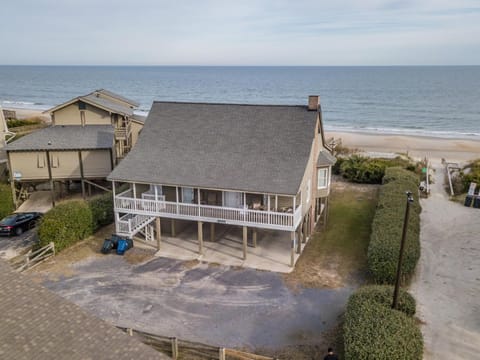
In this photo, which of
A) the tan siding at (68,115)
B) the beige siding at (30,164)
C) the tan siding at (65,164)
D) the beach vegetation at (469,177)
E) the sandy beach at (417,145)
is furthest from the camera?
the sandy beach at (417,145)

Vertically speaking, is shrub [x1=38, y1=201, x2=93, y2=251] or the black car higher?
shrub [x1=38, y1=201, x2=93, y2=251]

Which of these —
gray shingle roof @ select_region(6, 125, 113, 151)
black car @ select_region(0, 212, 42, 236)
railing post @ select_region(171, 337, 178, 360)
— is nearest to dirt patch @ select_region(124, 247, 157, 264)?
black car @ select_region(0, 212, 42, 236)

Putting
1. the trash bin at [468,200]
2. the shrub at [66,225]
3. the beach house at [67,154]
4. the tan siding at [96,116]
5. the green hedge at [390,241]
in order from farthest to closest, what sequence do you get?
the tan siding at [96,116]
the trash bin at [468,200]
the beach house at [67,154]
the shrub at [66,225]
the green hedge at [390,241]

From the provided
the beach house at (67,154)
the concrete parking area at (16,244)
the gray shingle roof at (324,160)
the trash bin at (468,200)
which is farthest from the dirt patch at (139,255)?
the trash bin at (468,200)

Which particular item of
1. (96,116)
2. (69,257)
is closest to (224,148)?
(69,257)

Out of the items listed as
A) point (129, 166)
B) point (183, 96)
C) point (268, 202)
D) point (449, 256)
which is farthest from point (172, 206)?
point (183, 96)

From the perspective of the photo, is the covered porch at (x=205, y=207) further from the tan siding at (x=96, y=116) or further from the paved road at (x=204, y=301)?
the tan siding at (x=96, y=116)

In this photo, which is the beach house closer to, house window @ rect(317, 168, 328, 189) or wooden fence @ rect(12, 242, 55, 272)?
wooden fence @ rect(12, 242, 55, 272)
